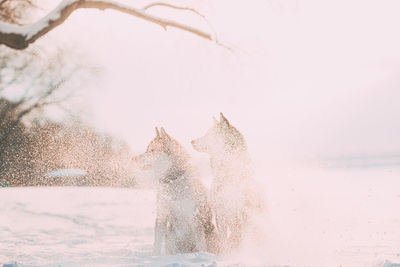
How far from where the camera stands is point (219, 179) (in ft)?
17.2

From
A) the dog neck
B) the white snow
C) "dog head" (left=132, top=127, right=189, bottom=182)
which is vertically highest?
the white snow

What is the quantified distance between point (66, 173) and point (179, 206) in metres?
17.2

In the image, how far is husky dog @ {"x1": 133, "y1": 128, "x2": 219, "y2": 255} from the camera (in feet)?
17.1

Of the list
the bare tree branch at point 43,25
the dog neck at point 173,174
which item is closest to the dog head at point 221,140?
the dog neck at point 173,174

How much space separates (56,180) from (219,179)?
1758 cm

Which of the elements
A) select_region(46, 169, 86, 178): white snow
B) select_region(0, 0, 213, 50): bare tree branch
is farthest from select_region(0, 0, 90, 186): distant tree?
select_region(0, 0, 213, 50): bare tree branch

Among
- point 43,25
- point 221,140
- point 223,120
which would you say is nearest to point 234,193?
point 221,140

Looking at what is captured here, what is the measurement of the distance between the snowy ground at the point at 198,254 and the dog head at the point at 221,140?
4.31 feet

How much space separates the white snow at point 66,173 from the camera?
2031 centimetres

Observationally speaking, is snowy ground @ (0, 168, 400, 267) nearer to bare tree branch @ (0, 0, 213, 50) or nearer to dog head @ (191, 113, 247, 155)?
dog head @ (191, 113, 247, 155)

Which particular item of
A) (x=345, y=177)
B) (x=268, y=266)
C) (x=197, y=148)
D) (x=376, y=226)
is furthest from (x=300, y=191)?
(x=268, y=266)

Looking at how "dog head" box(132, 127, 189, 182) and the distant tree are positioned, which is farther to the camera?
the distant tree

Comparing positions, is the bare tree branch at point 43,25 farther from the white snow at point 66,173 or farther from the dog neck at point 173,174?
the white snow at point 66,173

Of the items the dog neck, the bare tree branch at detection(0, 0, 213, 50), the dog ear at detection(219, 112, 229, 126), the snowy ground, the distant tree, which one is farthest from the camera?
the distant tree
